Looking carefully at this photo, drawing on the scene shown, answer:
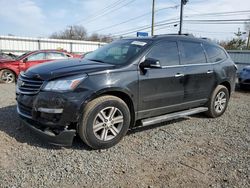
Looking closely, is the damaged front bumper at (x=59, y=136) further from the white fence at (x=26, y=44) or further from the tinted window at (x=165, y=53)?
the white fence at (x=26, y=44)

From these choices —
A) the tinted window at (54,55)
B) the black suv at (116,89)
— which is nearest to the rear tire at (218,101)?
the black suv at (116,89)

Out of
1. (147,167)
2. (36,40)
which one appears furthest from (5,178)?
(36,40)

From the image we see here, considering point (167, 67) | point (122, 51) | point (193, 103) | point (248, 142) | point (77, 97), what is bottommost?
point (248, 142)

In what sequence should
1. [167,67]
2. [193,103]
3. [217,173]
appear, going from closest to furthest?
[217,173]
[167,67]
[193,103]

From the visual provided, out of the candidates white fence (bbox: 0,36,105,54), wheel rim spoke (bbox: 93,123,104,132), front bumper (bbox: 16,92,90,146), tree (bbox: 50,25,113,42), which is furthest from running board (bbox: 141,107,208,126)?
tree (bbox: 50,25,113,42)

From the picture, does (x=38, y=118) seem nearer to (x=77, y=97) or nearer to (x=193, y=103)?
(x=77, y=97)

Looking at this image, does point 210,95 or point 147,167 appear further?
point 210,95

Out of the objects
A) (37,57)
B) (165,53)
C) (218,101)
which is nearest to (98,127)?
(165,53)

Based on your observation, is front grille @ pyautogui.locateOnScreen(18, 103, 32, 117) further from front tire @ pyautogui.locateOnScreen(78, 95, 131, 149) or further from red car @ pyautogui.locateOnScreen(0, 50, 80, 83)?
red car @ pyautogui.locateOnScreen(0, 50, 80, 83)

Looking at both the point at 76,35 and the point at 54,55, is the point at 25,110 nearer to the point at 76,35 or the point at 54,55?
the point at 54,55

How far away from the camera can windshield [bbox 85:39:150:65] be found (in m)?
4.12

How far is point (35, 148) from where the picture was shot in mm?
3594

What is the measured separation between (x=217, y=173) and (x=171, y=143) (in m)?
1.02

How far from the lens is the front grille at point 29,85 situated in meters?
3.53
